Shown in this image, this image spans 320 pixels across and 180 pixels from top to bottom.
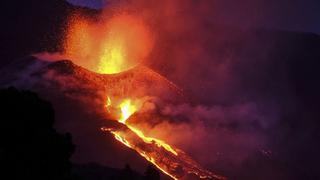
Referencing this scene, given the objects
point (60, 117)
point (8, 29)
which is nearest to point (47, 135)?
point (60, 117)

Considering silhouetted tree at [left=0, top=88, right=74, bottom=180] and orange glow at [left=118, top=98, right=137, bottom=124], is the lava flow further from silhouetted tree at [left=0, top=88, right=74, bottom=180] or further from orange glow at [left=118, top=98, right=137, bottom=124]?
silhouetted tree at [left=0, top=88, right=74, bottom=180]

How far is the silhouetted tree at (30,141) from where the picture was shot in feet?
63.9

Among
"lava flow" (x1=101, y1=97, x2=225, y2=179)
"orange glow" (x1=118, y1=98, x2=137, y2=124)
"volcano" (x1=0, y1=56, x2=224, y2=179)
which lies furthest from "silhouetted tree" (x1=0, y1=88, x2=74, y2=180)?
"orange glow" (x1=118, y1=98, x2=137, y2=124)

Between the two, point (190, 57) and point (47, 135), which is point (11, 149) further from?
point (190, 57)

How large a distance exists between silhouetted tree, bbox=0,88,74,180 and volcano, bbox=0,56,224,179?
131 feet

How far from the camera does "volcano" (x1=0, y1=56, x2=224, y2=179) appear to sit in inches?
2532

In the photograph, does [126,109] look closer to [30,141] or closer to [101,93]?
[101,93]

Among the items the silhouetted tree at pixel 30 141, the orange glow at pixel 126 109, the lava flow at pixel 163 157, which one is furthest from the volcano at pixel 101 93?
the silhouetted tree at pixel 30 141

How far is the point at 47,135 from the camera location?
2067cm

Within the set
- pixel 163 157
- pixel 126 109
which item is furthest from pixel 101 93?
pixel 163 157

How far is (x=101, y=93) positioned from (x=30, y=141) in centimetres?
5961

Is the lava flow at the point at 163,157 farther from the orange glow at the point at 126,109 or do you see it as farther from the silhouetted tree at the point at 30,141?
the silhouetted tree at the point at 30,141

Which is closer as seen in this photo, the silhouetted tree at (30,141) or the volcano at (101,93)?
the silhouetted tree at (30,141)

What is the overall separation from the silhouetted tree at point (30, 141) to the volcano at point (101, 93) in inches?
1572
